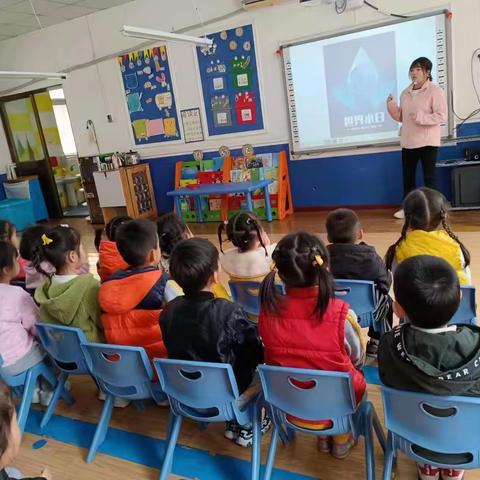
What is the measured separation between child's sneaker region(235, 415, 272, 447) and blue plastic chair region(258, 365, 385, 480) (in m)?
0.37

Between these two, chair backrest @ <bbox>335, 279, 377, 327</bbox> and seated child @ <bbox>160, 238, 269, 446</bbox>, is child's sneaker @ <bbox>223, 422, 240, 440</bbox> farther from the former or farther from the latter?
chair backrest @ <bbox>335, 279, 377, 327</bbox>

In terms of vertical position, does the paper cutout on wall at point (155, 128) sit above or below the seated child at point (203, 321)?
above

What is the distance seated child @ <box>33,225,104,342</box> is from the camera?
6.21ft

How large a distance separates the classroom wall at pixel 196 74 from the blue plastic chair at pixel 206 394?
400 cm

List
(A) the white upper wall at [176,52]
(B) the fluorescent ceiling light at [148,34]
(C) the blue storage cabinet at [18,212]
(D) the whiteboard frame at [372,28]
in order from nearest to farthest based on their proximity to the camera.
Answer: (B) the fluorescent ceiling light at [148,34] < (D) the whiteboard frame at [372,28] < (A) the white upper wall at [176,52] < (C) the blue storage cabinet at [18,212]

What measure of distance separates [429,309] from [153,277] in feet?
3.49

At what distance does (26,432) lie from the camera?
6.82 feet

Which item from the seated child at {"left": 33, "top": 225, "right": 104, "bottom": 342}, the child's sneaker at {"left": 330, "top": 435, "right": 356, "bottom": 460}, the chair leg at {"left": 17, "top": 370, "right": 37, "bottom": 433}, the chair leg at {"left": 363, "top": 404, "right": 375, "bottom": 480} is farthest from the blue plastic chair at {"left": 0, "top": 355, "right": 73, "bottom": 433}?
the chair leg at {"left": 363, "top": 404, "right": 375, "bottom": 480}

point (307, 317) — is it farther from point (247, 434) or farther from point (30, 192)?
point (30, 192)

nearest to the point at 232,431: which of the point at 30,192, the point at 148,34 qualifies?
the point at 148,34

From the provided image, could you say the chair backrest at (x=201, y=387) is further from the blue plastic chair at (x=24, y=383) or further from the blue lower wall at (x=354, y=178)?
the blue lower wall at (x=354, y=178)

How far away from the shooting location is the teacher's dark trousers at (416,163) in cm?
434

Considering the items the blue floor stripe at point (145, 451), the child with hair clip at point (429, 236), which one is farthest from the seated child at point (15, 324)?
the child with hair clip at point (429, 236)

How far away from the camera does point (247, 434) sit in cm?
177
